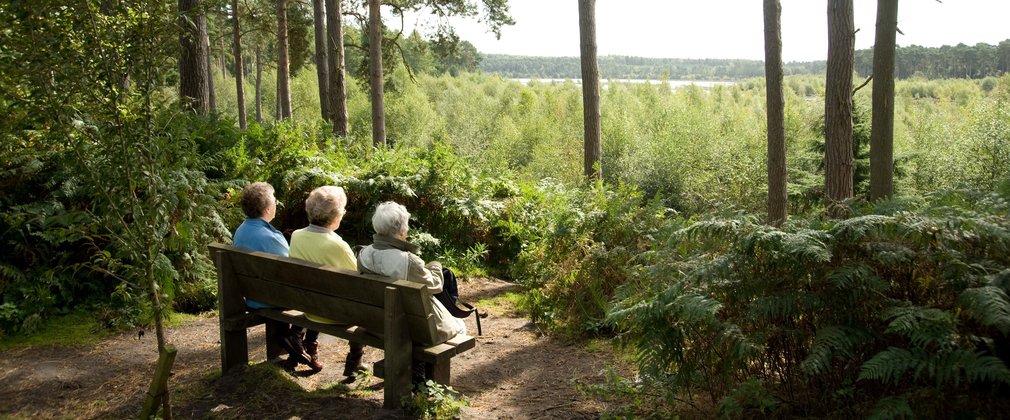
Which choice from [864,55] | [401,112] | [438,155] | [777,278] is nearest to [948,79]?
[864,55]

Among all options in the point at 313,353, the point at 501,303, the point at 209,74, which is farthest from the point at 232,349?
the point at 209,74

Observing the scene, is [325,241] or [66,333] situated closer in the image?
[325,241]

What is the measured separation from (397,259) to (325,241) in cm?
85

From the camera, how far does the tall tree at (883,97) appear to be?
10055 mm

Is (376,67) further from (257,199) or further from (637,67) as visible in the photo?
(637,67)

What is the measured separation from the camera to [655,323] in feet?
12.8

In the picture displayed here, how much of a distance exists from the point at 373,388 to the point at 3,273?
3.91 metres

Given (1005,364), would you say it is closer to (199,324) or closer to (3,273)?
(199,324)

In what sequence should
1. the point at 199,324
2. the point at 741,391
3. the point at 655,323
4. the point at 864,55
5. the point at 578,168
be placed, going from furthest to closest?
the point at 864,55
the point at 578,168
the point at 199,324
the point at 655,323
the point at 741,391

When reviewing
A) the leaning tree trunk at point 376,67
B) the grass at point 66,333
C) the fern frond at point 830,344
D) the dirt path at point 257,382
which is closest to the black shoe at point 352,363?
the dirt path at point 257,382

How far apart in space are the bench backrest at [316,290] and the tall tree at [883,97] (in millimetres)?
8838

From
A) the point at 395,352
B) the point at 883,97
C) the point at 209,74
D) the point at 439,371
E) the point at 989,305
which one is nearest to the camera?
the point at 989,305

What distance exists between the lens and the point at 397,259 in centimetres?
437

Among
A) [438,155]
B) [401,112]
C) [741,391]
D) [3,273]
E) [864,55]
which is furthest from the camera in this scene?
[401,112]
